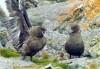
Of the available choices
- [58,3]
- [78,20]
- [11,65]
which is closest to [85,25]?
[78,20]

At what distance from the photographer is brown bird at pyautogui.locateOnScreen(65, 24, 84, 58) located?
49.8ft

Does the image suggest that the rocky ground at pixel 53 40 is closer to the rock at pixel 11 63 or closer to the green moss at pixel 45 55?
the rock at pixel 11 63

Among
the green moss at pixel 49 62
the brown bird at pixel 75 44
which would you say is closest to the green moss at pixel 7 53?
the green moss at pixel 49 62

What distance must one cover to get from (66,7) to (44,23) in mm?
1045

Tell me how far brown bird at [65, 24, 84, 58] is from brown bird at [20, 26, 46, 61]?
Result: 2.07ft

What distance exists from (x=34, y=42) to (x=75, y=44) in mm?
870

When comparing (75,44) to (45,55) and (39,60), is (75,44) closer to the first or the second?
(39,60)

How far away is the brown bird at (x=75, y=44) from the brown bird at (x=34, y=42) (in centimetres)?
63

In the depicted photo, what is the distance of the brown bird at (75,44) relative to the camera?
15188mm

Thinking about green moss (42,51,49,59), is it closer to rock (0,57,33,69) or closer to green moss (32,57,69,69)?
green moss (32,57,69,69)

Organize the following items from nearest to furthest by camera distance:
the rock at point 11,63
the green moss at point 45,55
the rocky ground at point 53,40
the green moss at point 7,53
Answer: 1. the rock at point 11,63
2. the rocky ground at point 53,40
3. the green moss at point 7,53
4. the green moss at point 45,55

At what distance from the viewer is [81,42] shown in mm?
15312

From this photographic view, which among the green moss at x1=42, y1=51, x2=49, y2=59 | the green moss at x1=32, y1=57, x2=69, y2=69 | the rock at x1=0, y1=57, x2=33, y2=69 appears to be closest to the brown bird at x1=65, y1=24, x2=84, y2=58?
the green moss at x1=32, y1=57, x2=69, y2=69

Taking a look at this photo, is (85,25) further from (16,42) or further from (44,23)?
(16,42)
